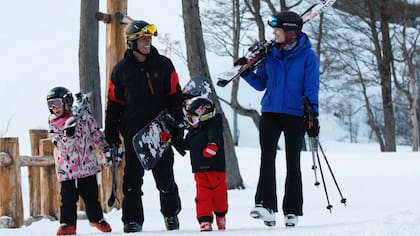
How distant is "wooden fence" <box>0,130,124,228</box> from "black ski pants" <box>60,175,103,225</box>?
122 inches

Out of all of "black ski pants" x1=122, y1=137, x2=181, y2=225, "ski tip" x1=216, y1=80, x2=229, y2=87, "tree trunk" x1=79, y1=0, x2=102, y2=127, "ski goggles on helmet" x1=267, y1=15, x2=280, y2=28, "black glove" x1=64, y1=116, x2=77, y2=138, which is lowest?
"black ski pants" x1=122, y1=137, x2=181, y2=225

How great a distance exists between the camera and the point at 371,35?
32.4m

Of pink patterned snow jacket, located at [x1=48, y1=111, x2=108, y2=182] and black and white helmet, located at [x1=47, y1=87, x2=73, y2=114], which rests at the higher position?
black and white helmet, located at [x1=47, y1=87, x2=73, y2=114]

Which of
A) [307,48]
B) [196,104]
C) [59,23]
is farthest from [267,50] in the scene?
[59,23]

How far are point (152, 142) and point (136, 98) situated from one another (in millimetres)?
448

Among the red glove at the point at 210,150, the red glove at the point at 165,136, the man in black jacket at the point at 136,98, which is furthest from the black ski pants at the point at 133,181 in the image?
the red glove at the point at 210,150

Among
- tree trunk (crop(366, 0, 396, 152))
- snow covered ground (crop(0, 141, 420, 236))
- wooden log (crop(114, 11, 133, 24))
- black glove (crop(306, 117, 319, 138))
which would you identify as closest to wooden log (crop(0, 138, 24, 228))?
snow covered ground (crop(0, 141, 420, 236))

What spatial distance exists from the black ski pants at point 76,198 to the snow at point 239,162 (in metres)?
0.55

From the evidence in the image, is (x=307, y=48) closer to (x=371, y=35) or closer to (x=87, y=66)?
(x=87, y=66)

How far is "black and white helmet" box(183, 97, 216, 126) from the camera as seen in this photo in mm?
7961

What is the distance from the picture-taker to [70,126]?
786cm

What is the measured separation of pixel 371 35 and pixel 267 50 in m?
25.7

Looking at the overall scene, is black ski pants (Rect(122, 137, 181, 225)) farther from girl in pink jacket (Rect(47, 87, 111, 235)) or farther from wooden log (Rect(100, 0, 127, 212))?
wooden log (Rect(100, 0, 127, 212))

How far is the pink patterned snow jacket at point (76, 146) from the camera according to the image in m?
7.94
